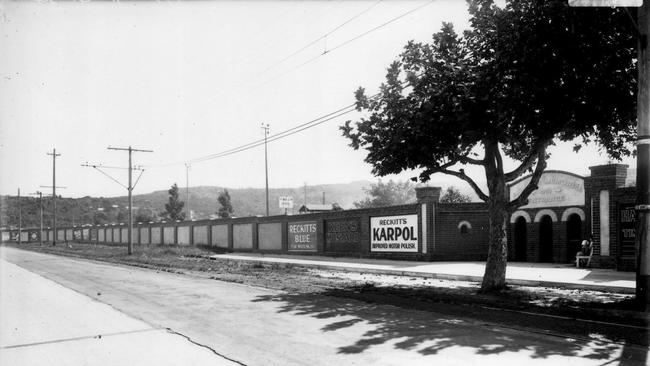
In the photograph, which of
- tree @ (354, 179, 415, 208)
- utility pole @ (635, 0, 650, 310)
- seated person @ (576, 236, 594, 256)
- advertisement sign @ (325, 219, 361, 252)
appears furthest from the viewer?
tree @ (354, 179, 415, 208)

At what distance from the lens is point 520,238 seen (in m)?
25.9

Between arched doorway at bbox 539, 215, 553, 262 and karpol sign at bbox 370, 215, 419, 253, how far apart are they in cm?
604

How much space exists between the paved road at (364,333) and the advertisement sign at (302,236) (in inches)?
864

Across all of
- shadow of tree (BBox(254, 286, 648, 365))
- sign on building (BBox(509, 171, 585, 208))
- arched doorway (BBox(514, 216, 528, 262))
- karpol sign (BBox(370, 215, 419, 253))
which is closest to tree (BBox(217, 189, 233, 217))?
karpol sign (BBox(370, 215, 419, 253))

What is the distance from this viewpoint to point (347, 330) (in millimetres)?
8578

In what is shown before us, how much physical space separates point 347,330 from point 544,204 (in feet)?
62.4

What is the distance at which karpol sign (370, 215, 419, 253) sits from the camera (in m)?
27.1

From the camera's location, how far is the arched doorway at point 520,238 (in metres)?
25.7

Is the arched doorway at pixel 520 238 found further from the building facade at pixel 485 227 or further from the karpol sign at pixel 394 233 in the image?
the karpol sign at pixel 394 233

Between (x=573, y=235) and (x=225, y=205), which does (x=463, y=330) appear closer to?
(x=573, y=235)

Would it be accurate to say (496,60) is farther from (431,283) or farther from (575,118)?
(431,283)

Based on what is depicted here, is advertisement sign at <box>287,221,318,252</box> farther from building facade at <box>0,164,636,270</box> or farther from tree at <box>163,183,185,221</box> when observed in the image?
tree at <box>163,183,185,221</box>

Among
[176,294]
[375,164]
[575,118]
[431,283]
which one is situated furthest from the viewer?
[431,283]

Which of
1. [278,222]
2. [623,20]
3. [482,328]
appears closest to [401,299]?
[482,328]
